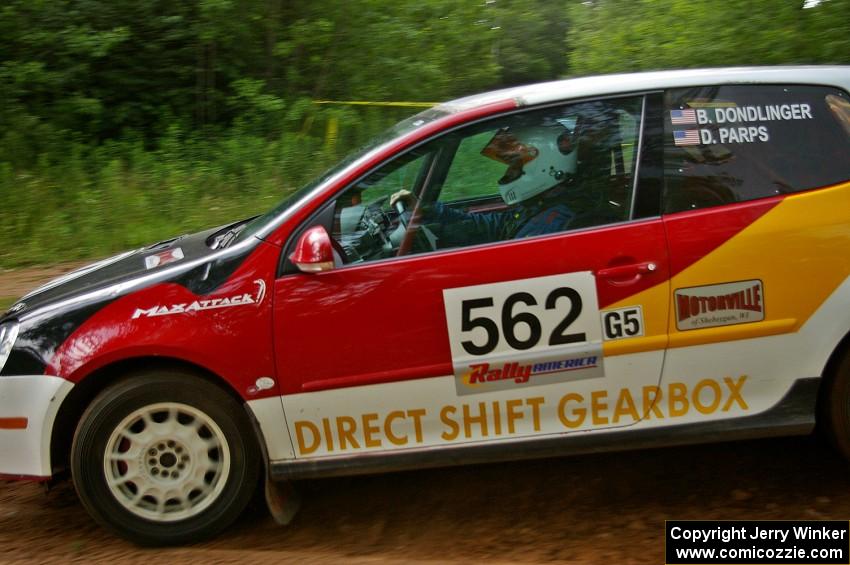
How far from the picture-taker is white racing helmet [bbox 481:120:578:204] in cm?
397

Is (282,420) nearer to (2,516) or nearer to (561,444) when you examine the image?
(561,444)

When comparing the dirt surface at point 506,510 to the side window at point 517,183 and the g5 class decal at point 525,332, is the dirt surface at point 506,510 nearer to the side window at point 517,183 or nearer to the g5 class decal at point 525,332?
the g5 class decal at point 525,332

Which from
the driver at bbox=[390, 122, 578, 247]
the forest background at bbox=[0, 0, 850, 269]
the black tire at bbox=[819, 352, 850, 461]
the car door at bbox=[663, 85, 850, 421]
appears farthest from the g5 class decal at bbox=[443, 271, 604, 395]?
the forest background at bbox=[0, 0, 850, 269]

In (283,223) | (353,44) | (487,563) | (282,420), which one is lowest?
(487,563)

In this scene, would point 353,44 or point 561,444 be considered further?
point 353,44

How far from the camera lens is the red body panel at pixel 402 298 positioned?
12.3 feet

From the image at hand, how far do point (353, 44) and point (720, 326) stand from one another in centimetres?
1095

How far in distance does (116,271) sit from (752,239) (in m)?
2.86

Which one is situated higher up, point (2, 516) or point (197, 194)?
point (197, 194)

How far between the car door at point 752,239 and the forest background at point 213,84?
6302 mm

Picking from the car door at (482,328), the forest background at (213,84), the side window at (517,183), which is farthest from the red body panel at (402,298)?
the forest background at (213,84)

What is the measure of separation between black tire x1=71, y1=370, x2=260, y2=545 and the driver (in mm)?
1199

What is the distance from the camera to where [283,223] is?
12.9 feet

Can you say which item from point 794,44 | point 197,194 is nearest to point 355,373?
point 197,194
